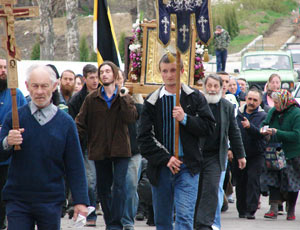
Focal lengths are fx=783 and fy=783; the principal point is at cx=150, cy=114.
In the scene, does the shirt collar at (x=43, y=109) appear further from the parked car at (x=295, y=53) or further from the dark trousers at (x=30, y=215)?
the parked car at (x=295, y=53)

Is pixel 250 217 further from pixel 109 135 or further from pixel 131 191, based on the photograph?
pixel 109 135

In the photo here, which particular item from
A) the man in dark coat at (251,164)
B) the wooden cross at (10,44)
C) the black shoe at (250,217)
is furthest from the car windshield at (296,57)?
the wooden cross at (10,44)

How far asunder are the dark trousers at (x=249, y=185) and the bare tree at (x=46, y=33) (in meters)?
20.6

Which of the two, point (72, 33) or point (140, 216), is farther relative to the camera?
point (72, 33)

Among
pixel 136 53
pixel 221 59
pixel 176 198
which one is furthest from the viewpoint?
pixel 221 59

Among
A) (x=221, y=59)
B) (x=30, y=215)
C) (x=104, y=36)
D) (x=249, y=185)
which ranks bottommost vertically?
(x=249, y=185)

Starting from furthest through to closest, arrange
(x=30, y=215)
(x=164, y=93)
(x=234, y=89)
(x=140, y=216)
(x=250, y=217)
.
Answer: (x=234, y=89) → (x=250, y=217) → (x=140, y=216) → (x=164, y=93) → (x=30, y=215)

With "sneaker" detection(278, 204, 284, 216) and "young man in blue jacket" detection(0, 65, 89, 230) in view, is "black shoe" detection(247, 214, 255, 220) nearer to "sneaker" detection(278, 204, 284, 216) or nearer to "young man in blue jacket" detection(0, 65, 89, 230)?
"sneaker" detection(278, 204, 284, 216)

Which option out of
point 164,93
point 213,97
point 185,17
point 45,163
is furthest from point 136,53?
point 45,163

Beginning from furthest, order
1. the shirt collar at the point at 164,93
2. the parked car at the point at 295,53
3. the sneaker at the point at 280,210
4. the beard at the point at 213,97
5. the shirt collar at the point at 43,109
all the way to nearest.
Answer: the parked car at the point at 295,53
the sneaker at the point at 280,210
the beard at the point at 213,97
the shirt collar at the point at 164,93
the shirt collar at the point at 43,109

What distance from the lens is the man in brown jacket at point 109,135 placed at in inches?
351

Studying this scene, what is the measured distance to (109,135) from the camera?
9.02 meters

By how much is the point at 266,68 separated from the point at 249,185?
15.7 m

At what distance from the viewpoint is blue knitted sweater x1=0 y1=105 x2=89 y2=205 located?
5.69 metres
